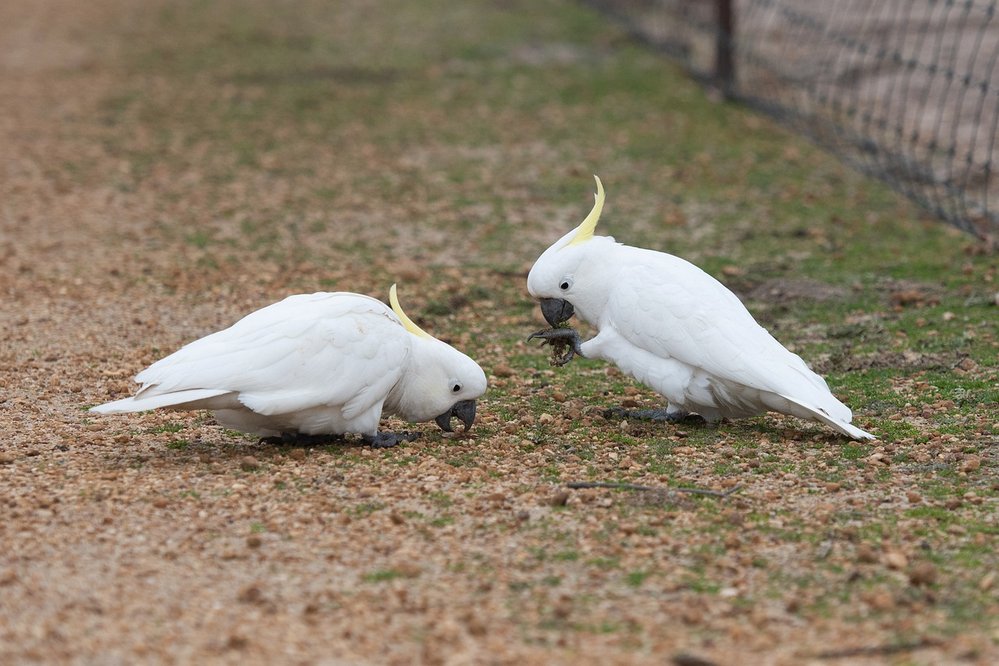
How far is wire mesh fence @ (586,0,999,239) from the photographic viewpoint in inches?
292

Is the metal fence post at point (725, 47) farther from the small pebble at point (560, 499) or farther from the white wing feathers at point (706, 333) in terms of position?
the small pebble at point (560, 499)

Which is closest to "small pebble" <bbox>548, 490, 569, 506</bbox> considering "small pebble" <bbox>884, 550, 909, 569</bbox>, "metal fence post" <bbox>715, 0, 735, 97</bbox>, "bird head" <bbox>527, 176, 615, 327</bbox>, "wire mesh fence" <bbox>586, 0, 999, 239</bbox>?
"small pebble" <bbox>884, 550, 909, 569</bbox>

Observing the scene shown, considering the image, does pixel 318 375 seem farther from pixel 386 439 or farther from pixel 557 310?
pixel 557 310

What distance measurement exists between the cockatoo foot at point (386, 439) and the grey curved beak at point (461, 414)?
0.38 feet

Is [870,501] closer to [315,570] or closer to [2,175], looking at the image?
[315,570]

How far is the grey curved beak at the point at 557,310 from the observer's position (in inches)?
177

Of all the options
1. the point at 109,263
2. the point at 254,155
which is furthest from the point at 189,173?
the point at 109,263

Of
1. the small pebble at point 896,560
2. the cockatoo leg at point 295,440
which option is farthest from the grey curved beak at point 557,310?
the small pebble at point 896,560

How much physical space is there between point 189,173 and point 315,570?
5.28 metres

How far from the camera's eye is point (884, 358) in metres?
4.88

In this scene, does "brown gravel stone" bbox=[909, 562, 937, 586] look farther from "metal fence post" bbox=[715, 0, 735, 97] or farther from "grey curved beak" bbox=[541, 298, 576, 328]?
"metal fence post" bbox=[715, 0, 735, 97]

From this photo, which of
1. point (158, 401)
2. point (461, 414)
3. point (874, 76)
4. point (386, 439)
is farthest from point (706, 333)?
point (874, 76)

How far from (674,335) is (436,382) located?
2.77 ft

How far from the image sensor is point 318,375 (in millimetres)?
3873
